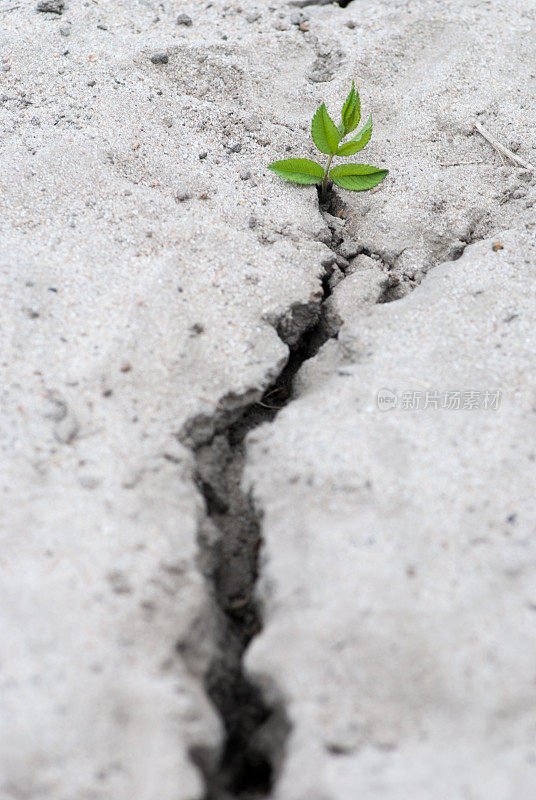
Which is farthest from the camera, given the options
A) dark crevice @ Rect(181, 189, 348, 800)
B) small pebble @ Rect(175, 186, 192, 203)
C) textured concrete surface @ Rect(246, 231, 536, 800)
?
small pebble @ Rect(175, 186, 192, 203)

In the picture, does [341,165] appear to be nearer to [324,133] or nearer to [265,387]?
[324,133]

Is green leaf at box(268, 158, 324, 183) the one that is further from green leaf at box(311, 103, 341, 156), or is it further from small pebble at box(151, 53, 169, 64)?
small pebble at box(151, 53, 169, 64)

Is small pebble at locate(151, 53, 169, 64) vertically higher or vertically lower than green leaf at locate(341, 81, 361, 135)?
lower

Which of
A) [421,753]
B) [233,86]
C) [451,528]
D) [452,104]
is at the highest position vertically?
[452,104]

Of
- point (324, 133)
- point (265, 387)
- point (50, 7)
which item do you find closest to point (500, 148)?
point (324, 133)

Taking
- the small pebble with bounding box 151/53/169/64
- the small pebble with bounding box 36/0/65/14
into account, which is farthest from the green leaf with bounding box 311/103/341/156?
the small pebble with bounding box 36/0/65/14

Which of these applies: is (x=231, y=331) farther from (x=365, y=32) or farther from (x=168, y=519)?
(x=365, y=32)

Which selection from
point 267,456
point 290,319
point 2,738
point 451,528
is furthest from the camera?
point 290,319

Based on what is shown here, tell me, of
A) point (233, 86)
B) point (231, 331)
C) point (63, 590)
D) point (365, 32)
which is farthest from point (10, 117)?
point (63, 590)
